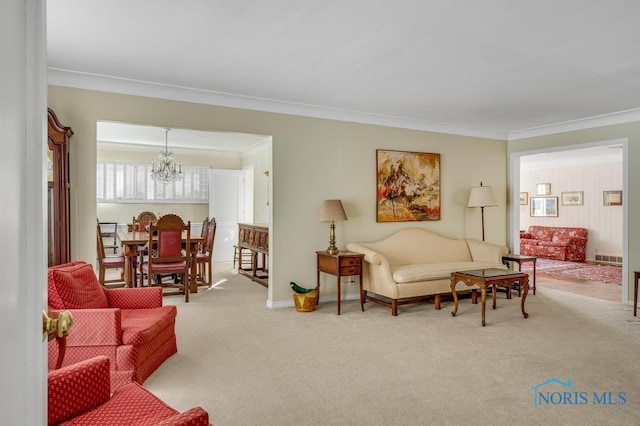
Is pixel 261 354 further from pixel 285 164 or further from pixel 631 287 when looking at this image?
pixel 631 287

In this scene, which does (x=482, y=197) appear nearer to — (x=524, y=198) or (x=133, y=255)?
(x=133, y=255)

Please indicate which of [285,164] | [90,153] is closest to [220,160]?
[285,164]

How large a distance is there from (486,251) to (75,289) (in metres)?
5.05

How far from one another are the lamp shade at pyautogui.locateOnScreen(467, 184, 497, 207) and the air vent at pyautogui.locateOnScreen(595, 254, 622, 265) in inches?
211

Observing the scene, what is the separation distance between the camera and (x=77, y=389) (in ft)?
5.68

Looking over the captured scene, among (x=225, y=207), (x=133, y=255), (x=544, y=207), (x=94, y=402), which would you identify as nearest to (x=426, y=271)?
(x=133, y=255)

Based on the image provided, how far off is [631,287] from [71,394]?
241 inches

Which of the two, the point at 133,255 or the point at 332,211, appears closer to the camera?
the point at 332,211

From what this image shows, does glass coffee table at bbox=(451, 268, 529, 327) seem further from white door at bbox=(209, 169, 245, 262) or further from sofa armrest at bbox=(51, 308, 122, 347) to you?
white door at bbox=(209, 169, 245, 262)

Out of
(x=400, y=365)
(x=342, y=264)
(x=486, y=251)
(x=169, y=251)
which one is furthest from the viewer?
(x=486, y=251)

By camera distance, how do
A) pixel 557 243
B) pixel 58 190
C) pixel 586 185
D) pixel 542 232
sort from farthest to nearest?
1. pixel 542 232
2. pixel 586 185
3. pixel 557 243
4. pixel 58 190

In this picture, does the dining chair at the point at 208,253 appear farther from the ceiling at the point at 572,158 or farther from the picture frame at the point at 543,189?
the picture frame at the point at 543,189

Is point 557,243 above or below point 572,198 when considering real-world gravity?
below

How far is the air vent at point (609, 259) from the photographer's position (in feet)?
31.0
